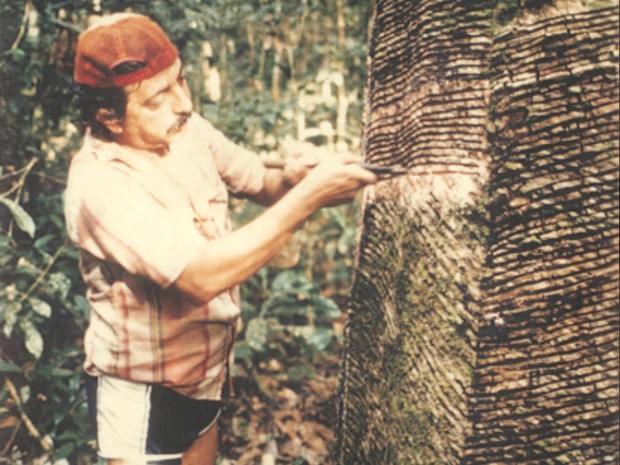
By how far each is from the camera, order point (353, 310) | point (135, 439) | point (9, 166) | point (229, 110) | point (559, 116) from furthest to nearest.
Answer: point (229, 110) < point (9, 166) < point (353, 310) < point (135, 439) < point (559, 116)

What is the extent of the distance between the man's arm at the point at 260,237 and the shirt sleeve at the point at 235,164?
557 millimetres

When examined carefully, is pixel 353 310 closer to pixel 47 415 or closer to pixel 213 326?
pixel 213 326

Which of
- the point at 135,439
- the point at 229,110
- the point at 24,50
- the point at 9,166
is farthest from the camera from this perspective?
the point at 229,110

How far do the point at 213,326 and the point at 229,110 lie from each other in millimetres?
1755

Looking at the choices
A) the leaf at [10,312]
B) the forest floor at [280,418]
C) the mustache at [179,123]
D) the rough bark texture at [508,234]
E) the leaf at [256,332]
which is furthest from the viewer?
the leaf at [256,332]

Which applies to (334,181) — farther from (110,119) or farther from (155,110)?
(110,119)

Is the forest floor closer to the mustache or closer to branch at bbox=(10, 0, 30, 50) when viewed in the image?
the mustache

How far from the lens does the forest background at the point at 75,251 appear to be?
2572 mm

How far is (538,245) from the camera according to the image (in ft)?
3.98

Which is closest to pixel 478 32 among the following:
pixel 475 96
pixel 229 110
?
pixel 475 96

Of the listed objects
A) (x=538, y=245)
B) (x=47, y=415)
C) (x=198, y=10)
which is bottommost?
(x=47, y=415)

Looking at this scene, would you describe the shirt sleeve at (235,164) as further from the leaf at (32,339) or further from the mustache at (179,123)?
the leaf at (32,339)

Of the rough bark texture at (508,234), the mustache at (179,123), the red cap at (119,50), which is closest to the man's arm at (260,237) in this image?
the rough bark texture at (508,234)

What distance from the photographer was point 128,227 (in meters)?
1.39
